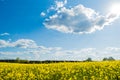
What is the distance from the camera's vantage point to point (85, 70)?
65.5 ft

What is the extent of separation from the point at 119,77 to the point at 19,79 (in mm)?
5598

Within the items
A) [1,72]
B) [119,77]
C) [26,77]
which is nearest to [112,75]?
[119,77]

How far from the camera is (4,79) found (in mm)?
17141

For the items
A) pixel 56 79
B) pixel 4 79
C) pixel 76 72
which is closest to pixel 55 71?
pixel 76 72

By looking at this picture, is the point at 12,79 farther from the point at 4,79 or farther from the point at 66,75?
the point at 66,75

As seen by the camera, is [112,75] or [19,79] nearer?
[19,79]

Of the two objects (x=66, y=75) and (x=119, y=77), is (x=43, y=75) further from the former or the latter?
(x=119, y=77)

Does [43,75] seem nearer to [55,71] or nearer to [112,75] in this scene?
[55,71]

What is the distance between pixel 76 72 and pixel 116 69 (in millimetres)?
2889

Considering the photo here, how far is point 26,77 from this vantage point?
17.0 m

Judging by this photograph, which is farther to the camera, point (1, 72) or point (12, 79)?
point (1, 72)

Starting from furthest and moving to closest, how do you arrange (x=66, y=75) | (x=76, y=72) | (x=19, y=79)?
(x=76, y=72) → (x=66, y=75) → (x=19, y=79)

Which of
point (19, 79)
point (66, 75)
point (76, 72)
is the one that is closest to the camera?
point (19, 79)

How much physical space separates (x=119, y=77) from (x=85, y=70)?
3.39 m
